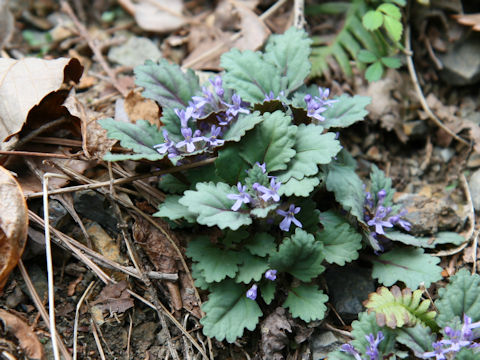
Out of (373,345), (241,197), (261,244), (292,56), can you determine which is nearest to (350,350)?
(373,345)

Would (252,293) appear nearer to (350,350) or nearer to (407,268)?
(350,350)

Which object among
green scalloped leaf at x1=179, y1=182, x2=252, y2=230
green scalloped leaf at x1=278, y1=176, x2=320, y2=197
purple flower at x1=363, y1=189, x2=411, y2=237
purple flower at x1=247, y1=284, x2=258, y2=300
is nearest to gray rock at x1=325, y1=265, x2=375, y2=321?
purple flower at x1=363, y1=189, x2=411, y2=237

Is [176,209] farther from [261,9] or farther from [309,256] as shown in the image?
[261,9]

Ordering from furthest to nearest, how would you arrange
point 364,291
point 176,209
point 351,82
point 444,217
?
point 351,82 < point 444,217 < point 364,291 < point 176,209

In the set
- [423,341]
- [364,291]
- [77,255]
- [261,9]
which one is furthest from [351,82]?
[77,255]

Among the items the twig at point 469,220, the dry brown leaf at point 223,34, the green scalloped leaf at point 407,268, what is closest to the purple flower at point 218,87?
the dry brown leaf at point 223,34

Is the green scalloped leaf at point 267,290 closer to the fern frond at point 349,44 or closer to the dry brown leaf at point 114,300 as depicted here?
the dry brown leaf at point 114,300

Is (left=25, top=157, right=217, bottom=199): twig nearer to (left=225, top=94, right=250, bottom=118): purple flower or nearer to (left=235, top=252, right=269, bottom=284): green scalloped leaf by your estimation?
(left=225, top=94, right=250, bottom=118): purple flower
